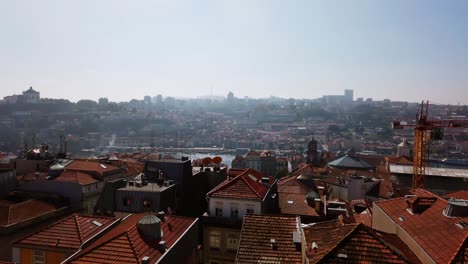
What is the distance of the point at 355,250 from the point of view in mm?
11070

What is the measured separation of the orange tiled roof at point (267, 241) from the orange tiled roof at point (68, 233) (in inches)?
271

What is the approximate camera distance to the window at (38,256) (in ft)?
54.5

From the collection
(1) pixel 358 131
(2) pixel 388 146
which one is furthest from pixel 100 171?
(1) pixel 358 131

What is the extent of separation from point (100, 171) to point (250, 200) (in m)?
16.8

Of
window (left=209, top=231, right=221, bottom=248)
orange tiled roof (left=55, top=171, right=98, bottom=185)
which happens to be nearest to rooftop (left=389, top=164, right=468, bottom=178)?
window (left=209, top=231, right=221, bottom=248)

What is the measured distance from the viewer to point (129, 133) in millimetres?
174500

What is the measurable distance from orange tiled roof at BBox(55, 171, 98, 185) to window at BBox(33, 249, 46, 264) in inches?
465

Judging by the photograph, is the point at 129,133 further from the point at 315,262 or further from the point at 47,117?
the point at 315,262

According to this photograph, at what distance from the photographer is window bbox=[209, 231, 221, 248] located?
20.8 meters

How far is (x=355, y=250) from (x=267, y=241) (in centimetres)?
462

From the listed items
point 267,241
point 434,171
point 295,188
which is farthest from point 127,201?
point 434,171

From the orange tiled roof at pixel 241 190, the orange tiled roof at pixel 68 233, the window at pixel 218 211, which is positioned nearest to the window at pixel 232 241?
the window at pixel 218 211

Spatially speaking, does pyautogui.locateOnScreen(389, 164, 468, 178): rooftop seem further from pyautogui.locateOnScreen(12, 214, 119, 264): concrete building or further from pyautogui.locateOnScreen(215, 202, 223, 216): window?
pyautogui.locateOnScreen(12, 214, 119, 264): concrete building

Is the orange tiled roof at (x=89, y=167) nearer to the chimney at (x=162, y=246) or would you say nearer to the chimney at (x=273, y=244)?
the chimney at (x=162, y=246)
